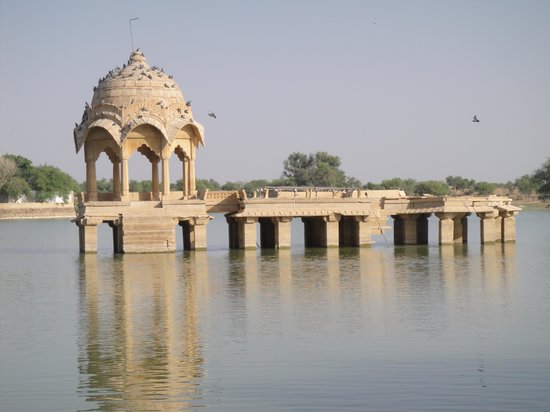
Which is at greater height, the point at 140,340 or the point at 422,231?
the point at 422,231

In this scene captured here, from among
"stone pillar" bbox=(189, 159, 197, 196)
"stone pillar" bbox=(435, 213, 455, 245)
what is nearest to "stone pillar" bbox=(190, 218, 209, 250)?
"stone pillar" bbox=(189, 159, 197, 196)

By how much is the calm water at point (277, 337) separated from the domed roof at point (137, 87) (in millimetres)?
7707

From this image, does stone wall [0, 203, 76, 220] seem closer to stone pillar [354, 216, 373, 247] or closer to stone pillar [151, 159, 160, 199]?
stone pillar [151, 159, 160, 199]

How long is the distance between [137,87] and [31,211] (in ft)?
228

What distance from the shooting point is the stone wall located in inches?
4373

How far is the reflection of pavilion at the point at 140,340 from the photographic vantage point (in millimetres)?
18062


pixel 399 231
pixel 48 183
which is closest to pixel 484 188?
pixel 48 183

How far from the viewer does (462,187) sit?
14138 cm

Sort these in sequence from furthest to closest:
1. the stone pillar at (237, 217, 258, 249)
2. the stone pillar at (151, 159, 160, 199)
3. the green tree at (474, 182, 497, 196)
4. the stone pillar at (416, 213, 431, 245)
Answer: the green tree at (474, 182, 497, 196) < the stone pillar at (151, 159, 160, 199) < the stone pillar at (416, 213, 431, 245) < the stone pillar at (237, 217, 258, 249)

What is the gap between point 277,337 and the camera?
2283 centimetres

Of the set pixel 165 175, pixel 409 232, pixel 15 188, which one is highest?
pixel 15 188

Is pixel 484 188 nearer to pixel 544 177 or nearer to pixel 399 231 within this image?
pixel 544 177

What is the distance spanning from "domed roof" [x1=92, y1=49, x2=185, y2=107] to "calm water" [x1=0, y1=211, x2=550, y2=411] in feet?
25.3

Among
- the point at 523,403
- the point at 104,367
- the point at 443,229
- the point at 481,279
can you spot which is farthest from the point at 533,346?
the point at 443,229
